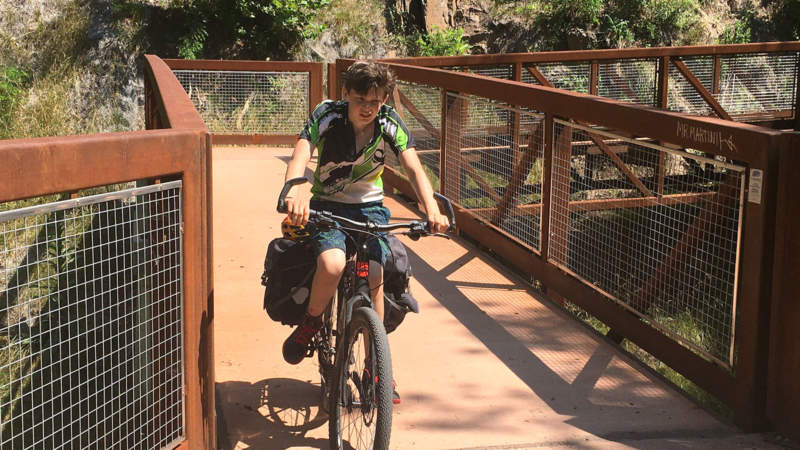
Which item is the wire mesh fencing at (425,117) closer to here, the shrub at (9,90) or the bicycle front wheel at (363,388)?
the bicycle front wheel at (363,388)

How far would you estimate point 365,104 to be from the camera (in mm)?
4426

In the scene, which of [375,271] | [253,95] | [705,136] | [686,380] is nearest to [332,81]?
[253,95]

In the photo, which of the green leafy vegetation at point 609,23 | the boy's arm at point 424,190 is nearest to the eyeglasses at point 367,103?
the boy's arm at point 424,190

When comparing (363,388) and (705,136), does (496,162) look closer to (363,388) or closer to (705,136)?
(705,136)

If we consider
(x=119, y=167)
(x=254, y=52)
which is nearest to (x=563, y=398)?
(x=119, y=167)

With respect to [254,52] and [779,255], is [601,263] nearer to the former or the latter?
[779,255]

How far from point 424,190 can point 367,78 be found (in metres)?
0.56

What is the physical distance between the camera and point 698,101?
15320 millimetres

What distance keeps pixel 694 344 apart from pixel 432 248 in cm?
342

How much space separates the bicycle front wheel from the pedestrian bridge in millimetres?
498

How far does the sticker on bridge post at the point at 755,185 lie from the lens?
475cm

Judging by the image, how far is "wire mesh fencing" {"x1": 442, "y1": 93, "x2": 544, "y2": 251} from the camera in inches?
312

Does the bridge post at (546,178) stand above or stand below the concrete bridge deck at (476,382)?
above

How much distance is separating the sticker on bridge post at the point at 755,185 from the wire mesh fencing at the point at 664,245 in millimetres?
128
